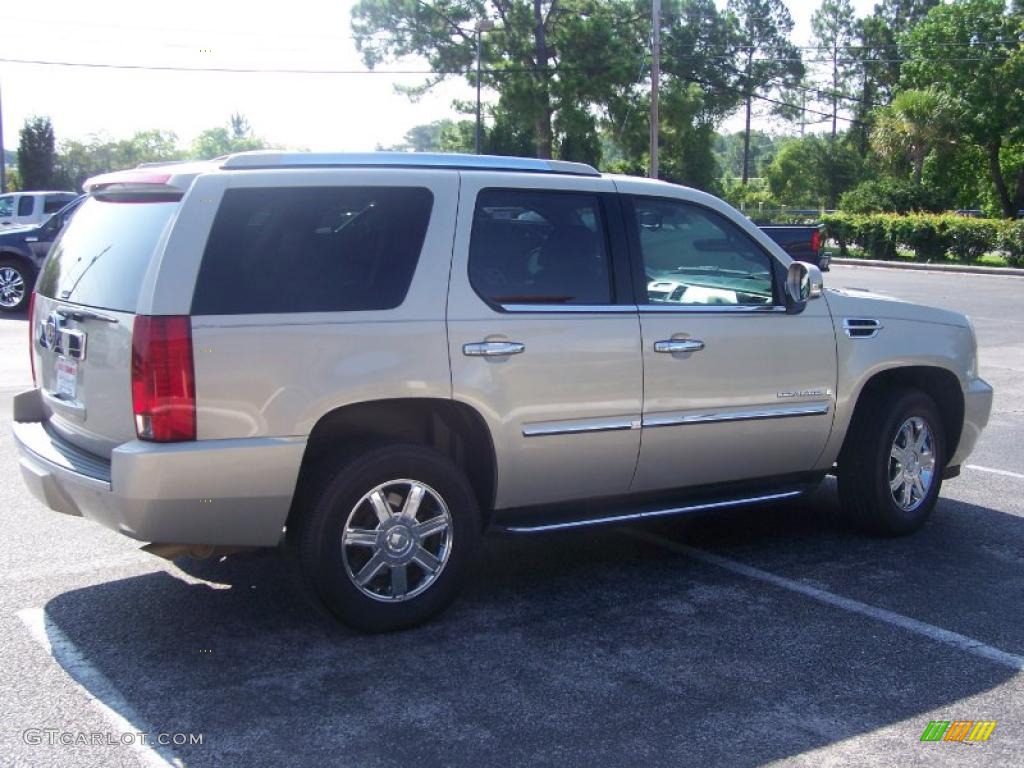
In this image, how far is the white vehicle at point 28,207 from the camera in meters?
20.5

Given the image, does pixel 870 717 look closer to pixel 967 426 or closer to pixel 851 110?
pixel 967 426

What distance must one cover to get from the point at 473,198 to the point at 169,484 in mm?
1772

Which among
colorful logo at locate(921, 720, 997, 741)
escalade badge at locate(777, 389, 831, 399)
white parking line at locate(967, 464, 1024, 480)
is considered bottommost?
colorful logo at locate(921, 720, 997, 741)

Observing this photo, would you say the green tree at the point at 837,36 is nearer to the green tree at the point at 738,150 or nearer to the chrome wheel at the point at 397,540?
the green tree at the point at 738,150

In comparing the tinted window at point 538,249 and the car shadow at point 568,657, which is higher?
the tinted window at point 538,249

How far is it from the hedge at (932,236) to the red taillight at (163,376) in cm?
3081

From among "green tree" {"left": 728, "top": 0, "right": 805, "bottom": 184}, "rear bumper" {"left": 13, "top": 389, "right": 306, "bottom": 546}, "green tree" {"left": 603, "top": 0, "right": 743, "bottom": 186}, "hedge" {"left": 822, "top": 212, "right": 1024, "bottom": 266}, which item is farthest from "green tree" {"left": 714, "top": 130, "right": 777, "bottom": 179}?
"rear bumper" {"left": 13, "top": 389, "right": 306, "bottom": 546}

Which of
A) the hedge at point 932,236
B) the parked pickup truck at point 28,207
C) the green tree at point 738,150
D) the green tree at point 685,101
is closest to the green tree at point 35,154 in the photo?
the green tree at point 685,101

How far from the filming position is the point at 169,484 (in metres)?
4.27

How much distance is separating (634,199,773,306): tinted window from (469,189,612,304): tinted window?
10.9 inches

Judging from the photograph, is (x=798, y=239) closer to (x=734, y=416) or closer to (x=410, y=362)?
(x=734, y=416)

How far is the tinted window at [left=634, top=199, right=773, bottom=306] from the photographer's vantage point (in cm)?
553

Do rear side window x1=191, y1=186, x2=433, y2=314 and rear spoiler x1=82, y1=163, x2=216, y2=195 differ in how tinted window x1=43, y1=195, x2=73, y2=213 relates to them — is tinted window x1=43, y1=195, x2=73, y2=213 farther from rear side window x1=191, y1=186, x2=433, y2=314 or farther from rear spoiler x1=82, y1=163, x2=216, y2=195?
rear side window x1=191, y1=186, x2=433, y2=314

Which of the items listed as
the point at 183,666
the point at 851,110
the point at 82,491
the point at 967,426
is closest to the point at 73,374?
the point at 82,491
